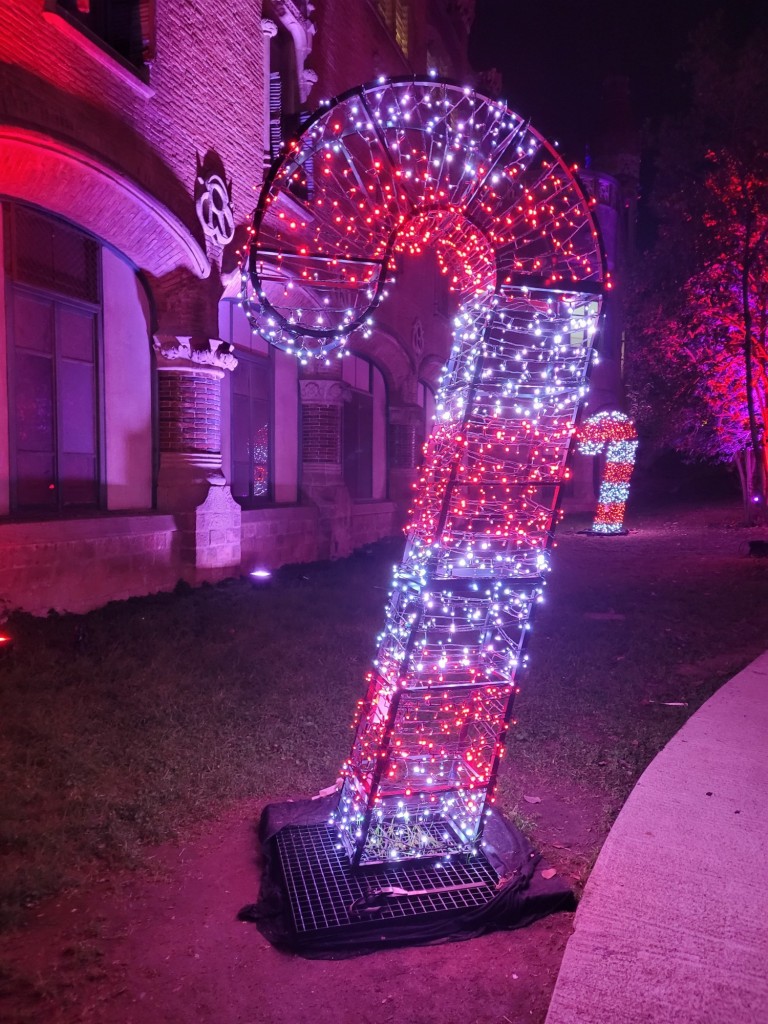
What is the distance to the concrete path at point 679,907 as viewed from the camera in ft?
8.39

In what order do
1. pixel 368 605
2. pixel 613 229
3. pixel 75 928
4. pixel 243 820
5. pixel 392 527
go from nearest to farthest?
pixel 75 928 → pixel 243 820 → pixel 368 605 → pixel 392 527 → pixel 613 229

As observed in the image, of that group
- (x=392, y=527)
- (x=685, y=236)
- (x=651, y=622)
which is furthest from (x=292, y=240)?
(x=685, y=236)

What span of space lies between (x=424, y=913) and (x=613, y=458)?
16214mm

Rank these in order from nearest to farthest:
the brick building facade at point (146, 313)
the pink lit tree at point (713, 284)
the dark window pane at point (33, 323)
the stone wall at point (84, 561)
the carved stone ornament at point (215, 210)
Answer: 1. the stone wall at point (84, 561)
2. the brick building facade at point (146, 313)
3. the dark window pane at point (33, 323)
4. the carved stone ornament at point (215, 210)
5. the pink lit tree at point (713, 284)

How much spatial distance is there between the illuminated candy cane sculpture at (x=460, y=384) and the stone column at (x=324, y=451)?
807cm

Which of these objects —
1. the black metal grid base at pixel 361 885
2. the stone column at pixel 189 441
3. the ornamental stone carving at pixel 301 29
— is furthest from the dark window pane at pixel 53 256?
the black metal grid base at pixel 361 885

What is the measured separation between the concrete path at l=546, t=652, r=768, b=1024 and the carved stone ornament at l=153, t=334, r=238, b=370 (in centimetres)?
614

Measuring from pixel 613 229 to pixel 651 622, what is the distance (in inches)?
939

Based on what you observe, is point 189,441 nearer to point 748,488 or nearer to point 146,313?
point 146,313

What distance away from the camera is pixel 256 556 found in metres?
10.2

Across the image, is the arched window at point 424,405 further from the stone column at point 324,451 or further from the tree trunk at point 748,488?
the tree trunk at point 748,488

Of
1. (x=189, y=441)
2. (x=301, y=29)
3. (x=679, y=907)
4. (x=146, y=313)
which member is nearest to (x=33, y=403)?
(x=189, y=441)

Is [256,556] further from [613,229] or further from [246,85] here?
[613,229]

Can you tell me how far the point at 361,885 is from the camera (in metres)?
3.30
